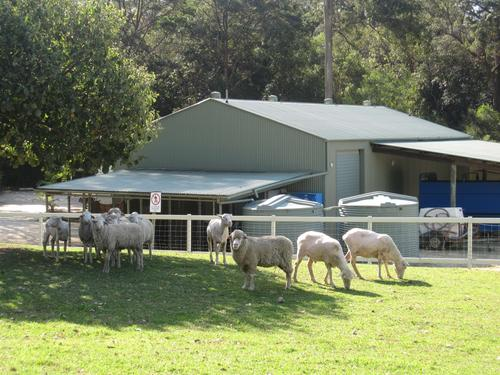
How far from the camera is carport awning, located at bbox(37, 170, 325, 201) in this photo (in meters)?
26.0

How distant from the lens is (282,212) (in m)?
25.3

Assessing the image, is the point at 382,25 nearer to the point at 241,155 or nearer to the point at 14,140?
the point at 241,155

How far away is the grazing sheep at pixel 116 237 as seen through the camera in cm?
1681

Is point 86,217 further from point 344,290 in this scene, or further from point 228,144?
point 228,144

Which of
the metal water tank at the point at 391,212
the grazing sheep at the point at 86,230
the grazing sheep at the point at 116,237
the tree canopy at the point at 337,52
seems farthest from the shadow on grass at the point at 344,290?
the tree canopy at the point at 337,52

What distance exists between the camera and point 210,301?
47.2 feet

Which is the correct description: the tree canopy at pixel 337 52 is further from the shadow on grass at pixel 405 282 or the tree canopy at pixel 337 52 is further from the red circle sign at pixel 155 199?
the shadow on grass at pixel 405 282

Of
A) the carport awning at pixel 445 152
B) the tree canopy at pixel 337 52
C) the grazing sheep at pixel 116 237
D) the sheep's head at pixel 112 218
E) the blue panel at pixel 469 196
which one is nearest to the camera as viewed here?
the grazing sheep at pixel 116 237

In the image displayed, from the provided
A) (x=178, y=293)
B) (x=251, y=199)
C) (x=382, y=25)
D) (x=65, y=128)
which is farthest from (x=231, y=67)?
(x=178, y=293)

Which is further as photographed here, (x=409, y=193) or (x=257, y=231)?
(x=409, y=193)

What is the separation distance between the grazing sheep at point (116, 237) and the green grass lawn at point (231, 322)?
0.50 meters

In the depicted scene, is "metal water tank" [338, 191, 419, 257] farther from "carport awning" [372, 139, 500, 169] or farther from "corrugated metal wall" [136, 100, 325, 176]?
"carport awning" [372, 139, 500, 169]

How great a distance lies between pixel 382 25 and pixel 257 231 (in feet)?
119

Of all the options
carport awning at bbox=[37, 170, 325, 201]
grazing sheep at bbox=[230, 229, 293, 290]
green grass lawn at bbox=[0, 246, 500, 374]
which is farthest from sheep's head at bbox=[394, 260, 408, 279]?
carport awning at bbox=[37, 170, 325, 201]
